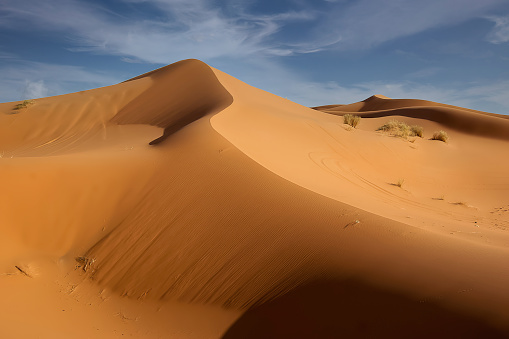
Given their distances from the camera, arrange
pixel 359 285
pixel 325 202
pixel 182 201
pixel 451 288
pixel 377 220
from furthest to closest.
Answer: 1. pixel 182 201
2. pixel 325 202
3. pixel 377 220
4. pixel 359 285
5. pixel 451 288

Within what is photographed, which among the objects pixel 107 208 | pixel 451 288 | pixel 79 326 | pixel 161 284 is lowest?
pixel 79 326

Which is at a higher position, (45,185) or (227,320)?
(45,185)

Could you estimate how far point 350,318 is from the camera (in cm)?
320

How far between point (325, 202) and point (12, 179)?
198 inches

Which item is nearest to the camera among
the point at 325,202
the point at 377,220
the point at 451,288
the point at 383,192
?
the point at 451,288

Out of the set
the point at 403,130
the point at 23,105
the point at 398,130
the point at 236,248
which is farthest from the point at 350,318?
the point at 23,105

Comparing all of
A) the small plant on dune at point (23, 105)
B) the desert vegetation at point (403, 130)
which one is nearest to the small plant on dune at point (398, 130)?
the desert vegetation at point (403, 130)

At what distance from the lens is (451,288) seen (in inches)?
118

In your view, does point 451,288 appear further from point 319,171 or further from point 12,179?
point 12,179

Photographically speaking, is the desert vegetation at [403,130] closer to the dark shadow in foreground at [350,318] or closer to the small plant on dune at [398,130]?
the small plant on dune at [398,130]

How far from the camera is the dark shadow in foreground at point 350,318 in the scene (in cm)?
273

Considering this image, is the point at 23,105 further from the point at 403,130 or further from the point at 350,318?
the point at 350,318

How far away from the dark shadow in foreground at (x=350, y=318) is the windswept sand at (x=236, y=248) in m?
0.01

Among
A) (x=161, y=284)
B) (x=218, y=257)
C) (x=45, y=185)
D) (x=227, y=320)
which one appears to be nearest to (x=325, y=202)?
(x=218, y=257)
